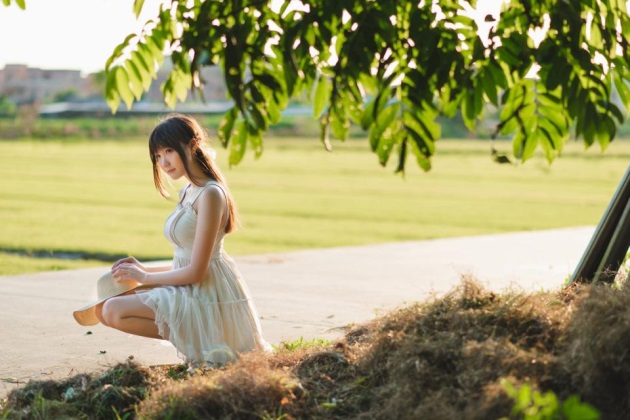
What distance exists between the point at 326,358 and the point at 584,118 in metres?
2.07

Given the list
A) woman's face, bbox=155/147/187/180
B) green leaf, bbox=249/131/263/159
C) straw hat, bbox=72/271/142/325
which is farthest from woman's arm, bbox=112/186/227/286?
green leaf, bbox=249/131/263/159

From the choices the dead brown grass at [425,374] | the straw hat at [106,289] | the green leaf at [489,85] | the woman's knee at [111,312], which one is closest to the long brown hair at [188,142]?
the straw hat at [106,289]

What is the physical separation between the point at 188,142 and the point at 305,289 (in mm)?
3855

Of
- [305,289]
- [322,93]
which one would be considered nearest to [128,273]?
[322,93]

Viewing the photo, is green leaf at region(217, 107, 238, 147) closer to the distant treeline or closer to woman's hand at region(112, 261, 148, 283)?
woman's hand at region(112, 261, 148, 283)

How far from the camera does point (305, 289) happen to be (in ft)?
31.4

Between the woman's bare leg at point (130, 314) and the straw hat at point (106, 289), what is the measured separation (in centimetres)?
9

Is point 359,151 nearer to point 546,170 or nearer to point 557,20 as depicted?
point 546,170

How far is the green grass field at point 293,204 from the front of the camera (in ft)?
49.0

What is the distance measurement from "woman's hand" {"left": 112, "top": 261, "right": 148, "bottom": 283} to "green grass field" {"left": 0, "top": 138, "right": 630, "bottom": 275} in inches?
64.4

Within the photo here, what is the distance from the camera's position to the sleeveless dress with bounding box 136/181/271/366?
581 cm

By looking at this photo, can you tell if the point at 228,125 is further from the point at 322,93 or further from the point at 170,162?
the point at 170,162

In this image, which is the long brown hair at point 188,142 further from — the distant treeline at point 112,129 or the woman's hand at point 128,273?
the distant treeline at point 112,129

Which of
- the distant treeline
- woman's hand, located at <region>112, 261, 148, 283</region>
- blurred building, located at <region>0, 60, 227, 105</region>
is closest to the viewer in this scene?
woman's hand, located at <region>112, 261, 148, 283</region>
